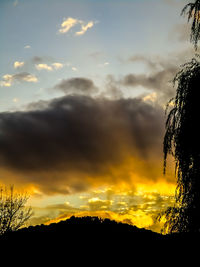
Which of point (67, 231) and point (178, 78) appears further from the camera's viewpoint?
point (178, 78)

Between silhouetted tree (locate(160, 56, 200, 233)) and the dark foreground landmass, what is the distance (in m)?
2.61

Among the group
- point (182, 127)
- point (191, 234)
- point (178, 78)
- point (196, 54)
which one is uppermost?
point (196, 54)

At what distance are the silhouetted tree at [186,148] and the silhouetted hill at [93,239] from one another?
264 centimetres

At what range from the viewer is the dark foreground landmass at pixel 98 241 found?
22.5 feet

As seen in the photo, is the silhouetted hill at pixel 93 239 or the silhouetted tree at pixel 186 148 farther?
the silhouetted tree at pixel 186 148

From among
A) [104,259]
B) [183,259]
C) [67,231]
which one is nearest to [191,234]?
[183,259]

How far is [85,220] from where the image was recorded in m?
8.48

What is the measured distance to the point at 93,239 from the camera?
7312 mm

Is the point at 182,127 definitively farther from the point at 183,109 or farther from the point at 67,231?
the point at 67,231

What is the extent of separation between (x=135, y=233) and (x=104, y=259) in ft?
4.66

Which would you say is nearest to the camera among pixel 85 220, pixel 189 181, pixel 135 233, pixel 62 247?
pixel 62 247

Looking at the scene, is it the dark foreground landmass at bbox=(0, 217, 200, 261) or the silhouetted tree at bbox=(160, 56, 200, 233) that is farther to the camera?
the silhouetted tree at bbox=(160, 56, 200, 233)

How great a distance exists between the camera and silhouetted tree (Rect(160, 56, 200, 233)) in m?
9.98

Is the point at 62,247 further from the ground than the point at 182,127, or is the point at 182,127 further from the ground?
the point at 182,127
